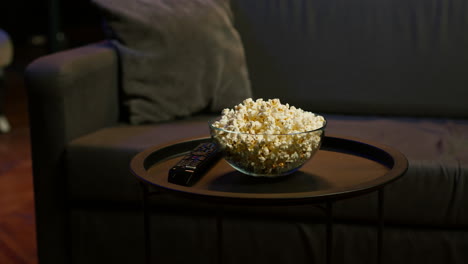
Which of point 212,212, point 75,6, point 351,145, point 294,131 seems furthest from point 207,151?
point 75,6

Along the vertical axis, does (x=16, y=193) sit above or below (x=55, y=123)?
below

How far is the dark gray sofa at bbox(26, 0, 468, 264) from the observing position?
1.50 meters

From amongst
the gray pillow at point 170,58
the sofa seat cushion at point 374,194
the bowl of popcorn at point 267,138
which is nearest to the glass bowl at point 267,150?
the bowl of popcorn at point 267,138

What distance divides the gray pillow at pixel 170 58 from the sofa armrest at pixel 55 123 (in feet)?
0.48

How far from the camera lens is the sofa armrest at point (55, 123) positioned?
159cm

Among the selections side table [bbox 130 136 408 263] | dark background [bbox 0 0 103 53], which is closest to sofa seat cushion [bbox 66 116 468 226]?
side table [bbox 130 136 408 263]

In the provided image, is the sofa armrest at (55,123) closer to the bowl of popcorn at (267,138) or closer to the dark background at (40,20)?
the bowl of popcorn at (267,138)

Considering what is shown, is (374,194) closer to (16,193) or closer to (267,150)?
(267,150)

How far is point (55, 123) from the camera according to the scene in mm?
1604

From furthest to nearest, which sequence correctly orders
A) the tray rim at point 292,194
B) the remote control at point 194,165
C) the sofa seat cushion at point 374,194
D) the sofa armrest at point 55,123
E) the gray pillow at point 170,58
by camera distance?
1. the gray pillow at point 170,58
2. the sofa armrest at point 55,123
3. the sofa seat cushion at point 374,194
4. the remote control at point 194,165
5. the tray rim at point 292,194

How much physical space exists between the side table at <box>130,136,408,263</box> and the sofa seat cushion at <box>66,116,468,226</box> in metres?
0.26

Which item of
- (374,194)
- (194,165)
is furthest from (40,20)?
(194,165)

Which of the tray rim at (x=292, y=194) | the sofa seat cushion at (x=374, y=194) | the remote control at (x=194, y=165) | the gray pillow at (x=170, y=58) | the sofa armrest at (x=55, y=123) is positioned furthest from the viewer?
the gray pillow at (x=170, y=58)

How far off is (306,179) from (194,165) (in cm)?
20
